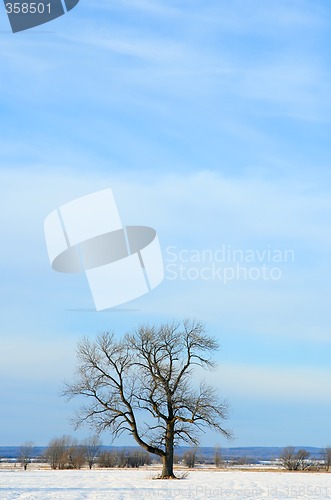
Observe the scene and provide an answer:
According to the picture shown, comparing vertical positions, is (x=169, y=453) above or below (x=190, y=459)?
above

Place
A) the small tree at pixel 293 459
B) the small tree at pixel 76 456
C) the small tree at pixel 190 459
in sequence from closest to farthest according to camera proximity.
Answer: the small tree at pixel 293 459 < the small tree at pixel 76 456 < the small tree at pixel 190 459

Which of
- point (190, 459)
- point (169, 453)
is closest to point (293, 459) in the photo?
point (190, 459)

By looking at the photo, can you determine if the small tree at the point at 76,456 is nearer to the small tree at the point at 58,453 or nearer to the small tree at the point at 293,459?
the small tree at the point at 58,453

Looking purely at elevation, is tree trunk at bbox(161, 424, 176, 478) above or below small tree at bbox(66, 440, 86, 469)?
above

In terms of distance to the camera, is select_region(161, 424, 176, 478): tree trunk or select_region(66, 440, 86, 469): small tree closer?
select_region(161, 424, 176, 478): tree trunk

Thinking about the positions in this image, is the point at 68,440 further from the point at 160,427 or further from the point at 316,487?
the point at 316,487

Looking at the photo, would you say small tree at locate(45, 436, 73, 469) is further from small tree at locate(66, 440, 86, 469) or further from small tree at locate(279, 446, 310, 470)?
small tree at locate(279, 446, 310, 470)

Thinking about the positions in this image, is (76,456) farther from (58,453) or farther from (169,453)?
(169,453)

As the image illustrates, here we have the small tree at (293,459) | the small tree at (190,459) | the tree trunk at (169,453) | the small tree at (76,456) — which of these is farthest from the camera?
the small tree at (190,459)

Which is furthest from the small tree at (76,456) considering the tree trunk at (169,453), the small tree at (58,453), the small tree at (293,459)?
the tree trunk at (169,453)

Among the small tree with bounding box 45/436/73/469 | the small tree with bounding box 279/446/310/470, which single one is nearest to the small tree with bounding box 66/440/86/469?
the small tree with bounding box 45/436/73/469

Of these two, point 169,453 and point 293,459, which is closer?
point 169,453

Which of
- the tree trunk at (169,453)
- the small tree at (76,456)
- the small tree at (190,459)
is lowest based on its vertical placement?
the small tree at (190,459)

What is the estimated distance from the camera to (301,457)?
65.6 meters
